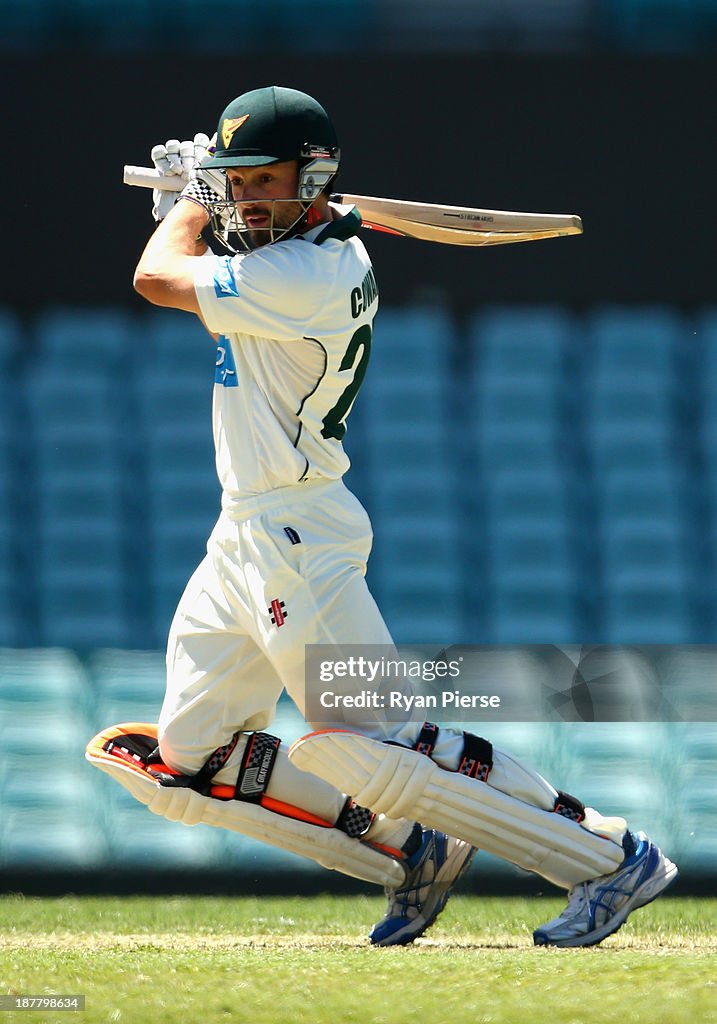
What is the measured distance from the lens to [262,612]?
273 cm

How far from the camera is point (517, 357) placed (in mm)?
5461

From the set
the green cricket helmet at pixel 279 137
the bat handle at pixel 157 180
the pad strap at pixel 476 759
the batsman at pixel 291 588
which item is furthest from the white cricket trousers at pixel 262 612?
the bat handle at pixel 157 180

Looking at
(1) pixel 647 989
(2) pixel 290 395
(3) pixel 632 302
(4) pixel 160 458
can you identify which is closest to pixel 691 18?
(3) pixel 632 302

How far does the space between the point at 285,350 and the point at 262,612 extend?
44 cm

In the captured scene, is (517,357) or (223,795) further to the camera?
(517,357)

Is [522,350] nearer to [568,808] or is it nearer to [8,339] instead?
[8,339]

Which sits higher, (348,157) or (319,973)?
(348,157)

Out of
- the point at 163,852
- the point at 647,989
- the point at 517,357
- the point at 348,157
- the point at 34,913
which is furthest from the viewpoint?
the point at 517,357

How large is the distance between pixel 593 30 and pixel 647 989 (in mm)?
3604

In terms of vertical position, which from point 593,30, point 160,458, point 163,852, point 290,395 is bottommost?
point 163,852

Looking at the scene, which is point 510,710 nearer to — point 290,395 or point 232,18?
point 290,395

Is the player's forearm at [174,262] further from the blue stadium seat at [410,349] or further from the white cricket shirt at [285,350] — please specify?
the blue stadium seat at [410,349]

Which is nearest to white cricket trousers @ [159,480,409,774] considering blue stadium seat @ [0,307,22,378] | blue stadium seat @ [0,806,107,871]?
blue stadium seat @ [0,806,107,871]

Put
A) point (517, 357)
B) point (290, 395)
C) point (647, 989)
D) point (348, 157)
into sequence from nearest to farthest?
point (647, 989) < point (290, 395) < point (348, 157) < point (517, 357)
